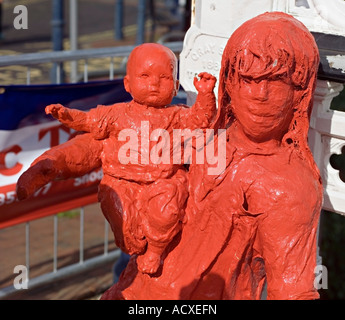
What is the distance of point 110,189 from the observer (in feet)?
7.99

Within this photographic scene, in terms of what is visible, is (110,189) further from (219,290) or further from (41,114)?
(41,114)

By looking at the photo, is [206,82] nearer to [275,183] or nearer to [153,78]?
[153,78]

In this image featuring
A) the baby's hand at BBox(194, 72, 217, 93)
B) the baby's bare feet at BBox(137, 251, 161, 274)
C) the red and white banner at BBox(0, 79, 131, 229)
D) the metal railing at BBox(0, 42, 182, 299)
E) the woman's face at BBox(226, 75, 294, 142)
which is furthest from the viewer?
the metal railing at BBox(0, 42, 182, 299)

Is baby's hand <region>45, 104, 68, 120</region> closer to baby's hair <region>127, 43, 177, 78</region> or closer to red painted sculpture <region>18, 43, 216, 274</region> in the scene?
red painted sculpture <region>18, 43, 216, 274</region>

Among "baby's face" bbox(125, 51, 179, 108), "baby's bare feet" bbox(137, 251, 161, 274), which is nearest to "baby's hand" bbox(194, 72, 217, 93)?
"baby's face" bbox(125, 51, 179, 108)

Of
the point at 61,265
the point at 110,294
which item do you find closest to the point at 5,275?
the point at 61,265

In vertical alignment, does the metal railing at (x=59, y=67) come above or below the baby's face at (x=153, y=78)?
below

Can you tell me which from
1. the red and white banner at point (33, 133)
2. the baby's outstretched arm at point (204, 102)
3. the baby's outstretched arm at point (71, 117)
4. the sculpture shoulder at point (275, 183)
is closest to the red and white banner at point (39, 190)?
the red and white banner at point (33, 133)

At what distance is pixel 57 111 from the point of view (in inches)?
94.0

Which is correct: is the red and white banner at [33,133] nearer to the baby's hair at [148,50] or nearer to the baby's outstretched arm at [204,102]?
the baby's hair at [148,50]

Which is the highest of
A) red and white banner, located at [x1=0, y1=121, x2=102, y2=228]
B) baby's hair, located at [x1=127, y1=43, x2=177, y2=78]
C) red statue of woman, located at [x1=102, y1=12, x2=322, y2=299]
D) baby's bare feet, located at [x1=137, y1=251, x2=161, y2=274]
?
baby's hair, located at [x1=127, y1=43, x2=177, y2=78]

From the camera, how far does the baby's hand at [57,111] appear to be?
92.9 inches

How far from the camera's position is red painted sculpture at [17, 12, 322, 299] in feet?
7.30

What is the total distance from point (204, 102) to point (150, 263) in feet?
2.07
